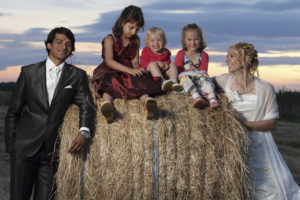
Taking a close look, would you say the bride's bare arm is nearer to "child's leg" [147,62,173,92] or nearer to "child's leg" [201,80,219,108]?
"child's leg" [201,80,219,108]

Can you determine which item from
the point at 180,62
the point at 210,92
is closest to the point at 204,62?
the point at 180,62

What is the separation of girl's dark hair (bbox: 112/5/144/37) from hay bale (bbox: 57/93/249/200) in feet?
3.21

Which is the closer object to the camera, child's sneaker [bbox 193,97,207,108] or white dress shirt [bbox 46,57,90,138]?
white dress shirt [bbox 46,57,90,138]

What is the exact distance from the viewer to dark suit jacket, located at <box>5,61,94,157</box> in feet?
14.8

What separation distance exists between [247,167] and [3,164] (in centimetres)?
557

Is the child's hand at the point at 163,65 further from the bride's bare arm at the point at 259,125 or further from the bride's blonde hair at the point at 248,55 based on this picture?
the bride's bare arm at the point at 259,125

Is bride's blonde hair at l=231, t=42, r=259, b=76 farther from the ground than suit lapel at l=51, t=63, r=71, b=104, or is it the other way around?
bride's blonde hair at l=231, t=42, r=259, b=76

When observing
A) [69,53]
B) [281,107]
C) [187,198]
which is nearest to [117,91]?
[69,53]

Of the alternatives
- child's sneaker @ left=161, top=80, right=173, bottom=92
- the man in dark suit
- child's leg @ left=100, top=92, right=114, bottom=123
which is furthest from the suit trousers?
child's sneaker @ left=161, top=80, right=173, bottom=92

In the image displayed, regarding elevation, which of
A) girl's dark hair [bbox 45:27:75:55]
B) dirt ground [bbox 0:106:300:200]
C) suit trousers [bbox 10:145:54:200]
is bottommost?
dirt ground [bbox 0:106:300:200]

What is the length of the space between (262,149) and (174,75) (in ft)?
4.89

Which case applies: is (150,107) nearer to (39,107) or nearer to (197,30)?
(39,107)

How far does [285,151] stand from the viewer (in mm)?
10445

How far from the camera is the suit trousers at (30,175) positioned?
4.60 metres
